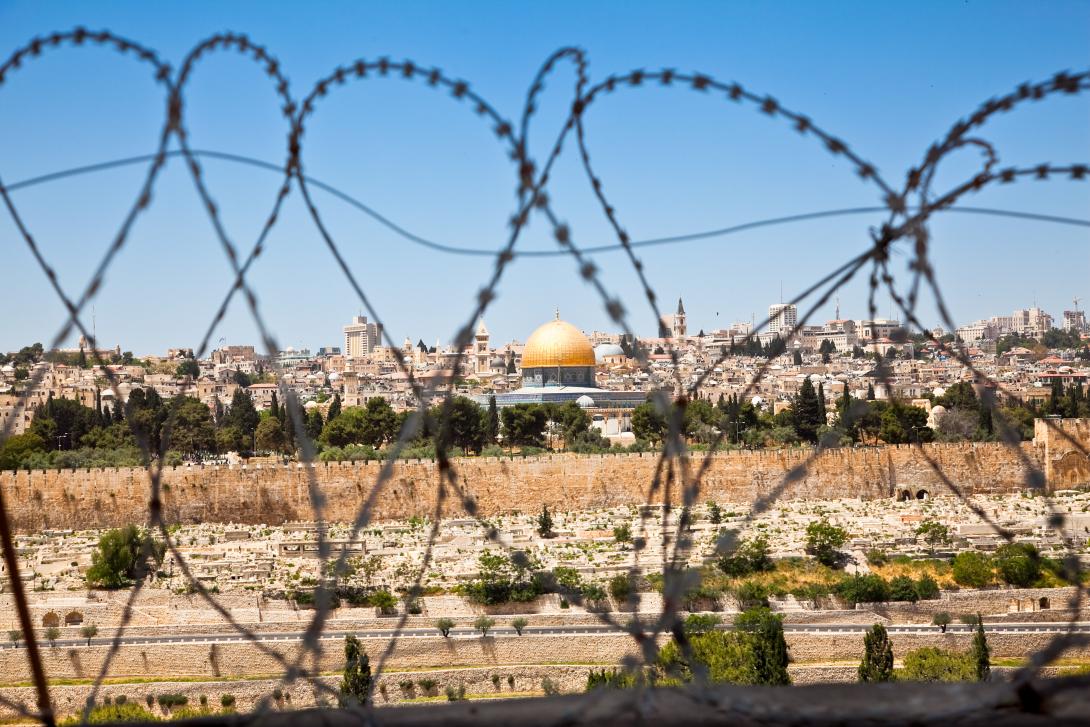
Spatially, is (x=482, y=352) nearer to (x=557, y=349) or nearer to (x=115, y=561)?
(x=557, y=349)

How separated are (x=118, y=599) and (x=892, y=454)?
14739 mm

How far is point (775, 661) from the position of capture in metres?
11.0

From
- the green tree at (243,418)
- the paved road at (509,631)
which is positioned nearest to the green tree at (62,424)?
the green tree at (243,418)

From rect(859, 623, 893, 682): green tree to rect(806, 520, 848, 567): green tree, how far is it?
4666mm

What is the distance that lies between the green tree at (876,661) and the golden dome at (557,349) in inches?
1377

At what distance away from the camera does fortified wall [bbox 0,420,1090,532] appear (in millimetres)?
22391

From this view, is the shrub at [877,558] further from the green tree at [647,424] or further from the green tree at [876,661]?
the green tree at [647,424]

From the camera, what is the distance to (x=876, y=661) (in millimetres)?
11312

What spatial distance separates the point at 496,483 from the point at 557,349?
76.0 ft

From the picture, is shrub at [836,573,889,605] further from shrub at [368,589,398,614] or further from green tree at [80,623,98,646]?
green tree at [80,623,98,646]

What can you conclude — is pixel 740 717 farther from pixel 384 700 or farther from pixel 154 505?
pixel 384 700

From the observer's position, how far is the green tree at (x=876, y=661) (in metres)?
11.1

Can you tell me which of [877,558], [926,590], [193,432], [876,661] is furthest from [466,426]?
[876,661]

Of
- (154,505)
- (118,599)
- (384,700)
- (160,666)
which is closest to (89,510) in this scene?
(118,599)
